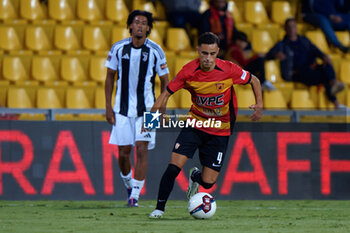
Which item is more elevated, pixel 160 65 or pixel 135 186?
pixel 160 65

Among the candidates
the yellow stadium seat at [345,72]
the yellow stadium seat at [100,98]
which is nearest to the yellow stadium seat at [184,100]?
the yellow stadium seat at [100,98]

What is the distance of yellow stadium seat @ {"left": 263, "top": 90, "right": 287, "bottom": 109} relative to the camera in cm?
1220

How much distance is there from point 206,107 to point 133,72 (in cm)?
142

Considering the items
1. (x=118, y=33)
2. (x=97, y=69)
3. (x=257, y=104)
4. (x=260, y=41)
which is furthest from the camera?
(x=260, y=41)

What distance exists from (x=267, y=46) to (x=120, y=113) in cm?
544

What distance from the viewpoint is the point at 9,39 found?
1314 cm

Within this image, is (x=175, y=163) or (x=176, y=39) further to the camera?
(x=176, y=39)

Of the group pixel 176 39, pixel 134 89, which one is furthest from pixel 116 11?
pixel 134 89

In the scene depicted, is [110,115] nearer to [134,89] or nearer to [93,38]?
[134,89]

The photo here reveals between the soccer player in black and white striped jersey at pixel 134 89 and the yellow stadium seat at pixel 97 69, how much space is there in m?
4.04

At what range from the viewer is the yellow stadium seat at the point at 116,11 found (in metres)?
13.6

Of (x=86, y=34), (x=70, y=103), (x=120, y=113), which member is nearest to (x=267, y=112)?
(x=120, y=113)

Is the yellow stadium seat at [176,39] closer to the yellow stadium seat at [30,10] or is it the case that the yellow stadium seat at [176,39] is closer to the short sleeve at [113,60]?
the yellow stadium seat at [30,10]

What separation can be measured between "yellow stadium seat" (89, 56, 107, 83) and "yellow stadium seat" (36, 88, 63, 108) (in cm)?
80
